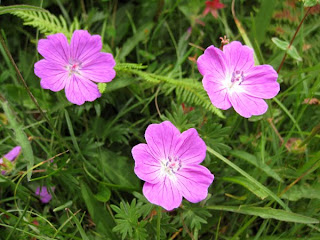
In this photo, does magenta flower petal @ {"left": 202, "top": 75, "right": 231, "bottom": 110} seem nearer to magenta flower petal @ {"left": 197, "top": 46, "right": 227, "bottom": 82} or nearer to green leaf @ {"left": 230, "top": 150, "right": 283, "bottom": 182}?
magenta flower petal @ {"left": 197, "top": 46, "right": 227, "bottom": 82}

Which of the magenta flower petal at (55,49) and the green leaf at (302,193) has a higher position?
the magenta flower petal at (55,49)

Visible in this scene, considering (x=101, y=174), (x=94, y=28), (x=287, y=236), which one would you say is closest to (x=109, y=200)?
(x=101, y=174)

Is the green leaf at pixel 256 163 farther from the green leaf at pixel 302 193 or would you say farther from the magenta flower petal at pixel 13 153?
the magenta flower petal at pixel 13 153

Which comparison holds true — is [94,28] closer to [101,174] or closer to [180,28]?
[180,28]

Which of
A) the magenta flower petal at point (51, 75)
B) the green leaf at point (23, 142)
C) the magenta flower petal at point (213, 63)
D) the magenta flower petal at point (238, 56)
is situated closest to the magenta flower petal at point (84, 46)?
the magenta flower petal at point (51, 75)

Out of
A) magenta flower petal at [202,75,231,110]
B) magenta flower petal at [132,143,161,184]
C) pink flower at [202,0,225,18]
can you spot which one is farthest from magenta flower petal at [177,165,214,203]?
pink flower at [202,0,225,18]

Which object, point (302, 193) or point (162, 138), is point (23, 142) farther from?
point (302, 193)
